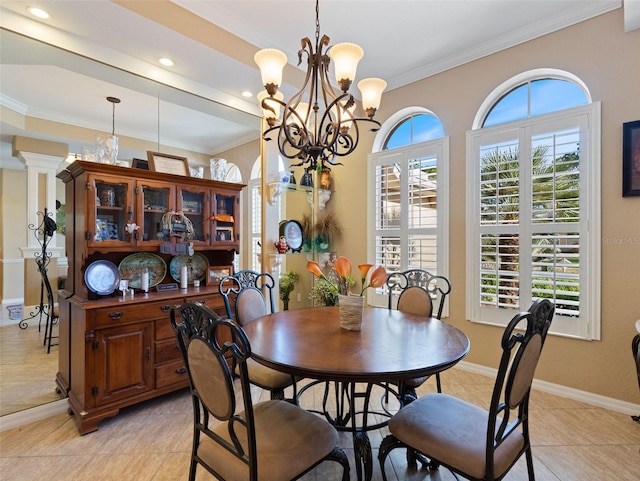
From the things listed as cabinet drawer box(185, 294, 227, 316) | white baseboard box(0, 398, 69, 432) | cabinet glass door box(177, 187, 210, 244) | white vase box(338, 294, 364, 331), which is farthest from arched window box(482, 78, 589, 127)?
white baseboard box(0, 398, 69, 432)

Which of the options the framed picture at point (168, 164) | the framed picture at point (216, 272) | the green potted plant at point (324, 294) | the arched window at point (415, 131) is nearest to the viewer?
the framed picture at point (168, 164)

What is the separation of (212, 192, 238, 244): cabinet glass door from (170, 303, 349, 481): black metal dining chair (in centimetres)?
186

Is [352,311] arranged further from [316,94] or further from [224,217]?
[224,217]

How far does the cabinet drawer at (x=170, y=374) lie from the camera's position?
258 centimetres

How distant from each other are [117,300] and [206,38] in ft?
7.29

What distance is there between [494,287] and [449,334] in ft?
5.19

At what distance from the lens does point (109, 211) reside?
8.49 feet

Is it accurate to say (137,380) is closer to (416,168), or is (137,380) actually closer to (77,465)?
(77,465)

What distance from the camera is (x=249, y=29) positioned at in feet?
9.18

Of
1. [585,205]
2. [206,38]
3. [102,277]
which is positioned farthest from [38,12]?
[585,205]

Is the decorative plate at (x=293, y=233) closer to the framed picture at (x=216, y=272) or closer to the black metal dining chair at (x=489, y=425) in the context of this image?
the framed picture at (x=216, y=272)

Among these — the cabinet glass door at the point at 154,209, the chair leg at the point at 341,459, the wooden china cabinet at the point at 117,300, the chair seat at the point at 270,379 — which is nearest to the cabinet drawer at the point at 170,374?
the wooden china cabinet at the point at 117,300

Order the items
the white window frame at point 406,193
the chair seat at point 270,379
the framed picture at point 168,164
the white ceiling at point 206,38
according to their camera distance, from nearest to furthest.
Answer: the chair seat at point 270,379 → the white ceiling at point 206,38 → the framed picture at point 168,164 → the white window frame at point 406,193

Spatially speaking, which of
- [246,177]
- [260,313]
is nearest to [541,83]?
[246,177]
